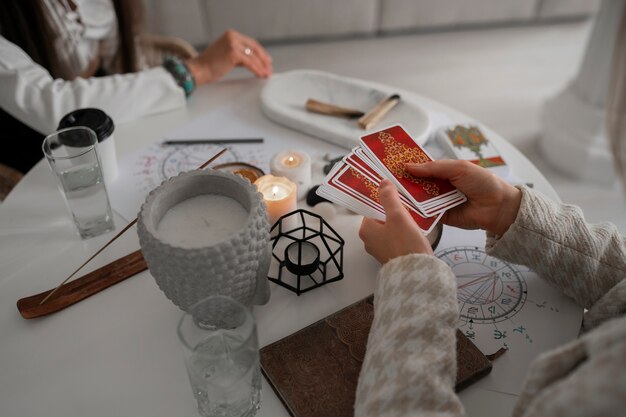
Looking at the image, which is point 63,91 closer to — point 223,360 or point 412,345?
point 223,360

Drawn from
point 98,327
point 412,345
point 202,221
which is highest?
point 202,221

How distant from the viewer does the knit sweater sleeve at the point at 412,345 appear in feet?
2.26

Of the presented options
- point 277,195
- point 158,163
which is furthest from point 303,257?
point 158,163

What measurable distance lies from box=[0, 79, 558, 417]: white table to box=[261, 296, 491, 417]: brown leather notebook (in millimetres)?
32

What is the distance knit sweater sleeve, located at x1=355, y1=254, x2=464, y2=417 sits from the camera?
27.1 inches

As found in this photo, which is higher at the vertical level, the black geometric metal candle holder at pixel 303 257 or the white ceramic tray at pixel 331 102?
the white ceramic tray at pixel 331 102

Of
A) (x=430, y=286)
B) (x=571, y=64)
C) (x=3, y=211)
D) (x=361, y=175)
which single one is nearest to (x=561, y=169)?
(x=571, y=64)

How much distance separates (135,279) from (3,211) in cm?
37

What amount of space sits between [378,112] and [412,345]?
0.72 metres

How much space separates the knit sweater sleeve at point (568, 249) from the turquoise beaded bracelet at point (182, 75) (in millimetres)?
894

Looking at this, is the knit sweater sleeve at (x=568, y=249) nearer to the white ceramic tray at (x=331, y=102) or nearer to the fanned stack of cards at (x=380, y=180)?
the fanned stack of cards at (x=380, y=180)

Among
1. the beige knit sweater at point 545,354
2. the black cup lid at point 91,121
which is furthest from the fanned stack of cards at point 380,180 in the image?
the black cup lid at point 91,121

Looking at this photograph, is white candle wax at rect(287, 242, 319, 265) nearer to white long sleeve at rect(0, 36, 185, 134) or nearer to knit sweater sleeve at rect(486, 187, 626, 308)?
knit sweater sleeve at rect(486, 187, 626, 308)

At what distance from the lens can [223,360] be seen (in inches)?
29.9
